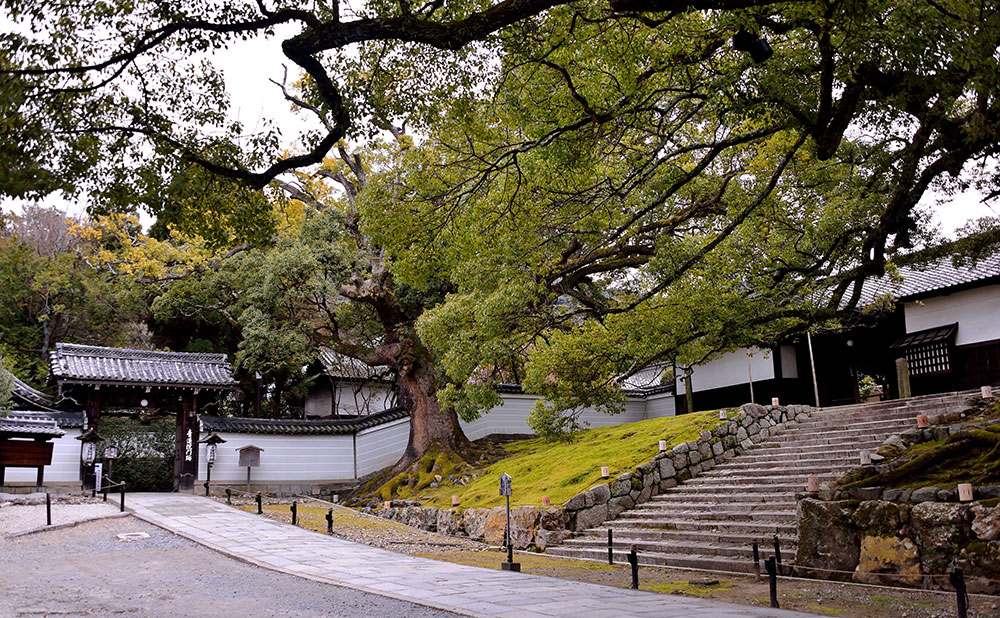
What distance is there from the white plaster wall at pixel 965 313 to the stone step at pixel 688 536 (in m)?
10.4

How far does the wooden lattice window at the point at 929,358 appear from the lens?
62.3ft

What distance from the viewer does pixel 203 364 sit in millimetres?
24266

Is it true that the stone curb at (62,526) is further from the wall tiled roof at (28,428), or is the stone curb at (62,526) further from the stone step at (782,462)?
the stone step at (782,462)

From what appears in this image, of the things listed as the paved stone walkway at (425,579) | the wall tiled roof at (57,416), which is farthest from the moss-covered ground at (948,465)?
the wall tiled roof at (57,416)

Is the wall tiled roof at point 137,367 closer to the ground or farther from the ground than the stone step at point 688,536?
farther from the ground

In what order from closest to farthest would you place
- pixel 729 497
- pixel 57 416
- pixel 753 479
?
1. pixel 729 497
2. pixel 753 479
3. pixel 57 416

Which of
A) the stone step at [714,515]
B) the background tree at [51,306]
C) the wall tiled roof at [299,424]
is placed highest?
the background tree at [51,306]

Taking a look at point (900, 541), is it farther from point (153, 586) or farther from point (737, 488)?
point (153, 586)

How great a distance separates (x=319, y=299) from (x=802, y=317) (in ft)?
47.3

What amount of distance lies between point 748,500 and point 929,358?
30.9ft

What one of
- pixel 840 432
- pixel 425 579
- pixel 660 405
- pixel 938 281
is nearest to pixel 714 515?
pixel 840 432

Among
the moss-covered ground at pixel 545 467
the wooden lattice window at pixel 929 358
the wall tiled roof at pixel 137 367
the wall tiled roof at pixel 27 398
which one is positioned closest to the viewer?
the moss-covered ground at pixel 545 467

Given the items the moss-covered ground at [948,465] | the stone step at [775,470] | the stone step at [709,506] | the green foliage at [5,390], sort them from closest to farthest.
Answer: the moss-covered ground at [948,465], the stone step at [709,506], the stone step at [775,470], the green foliage at [5,390]

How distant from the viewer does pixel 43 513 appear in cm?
1659
